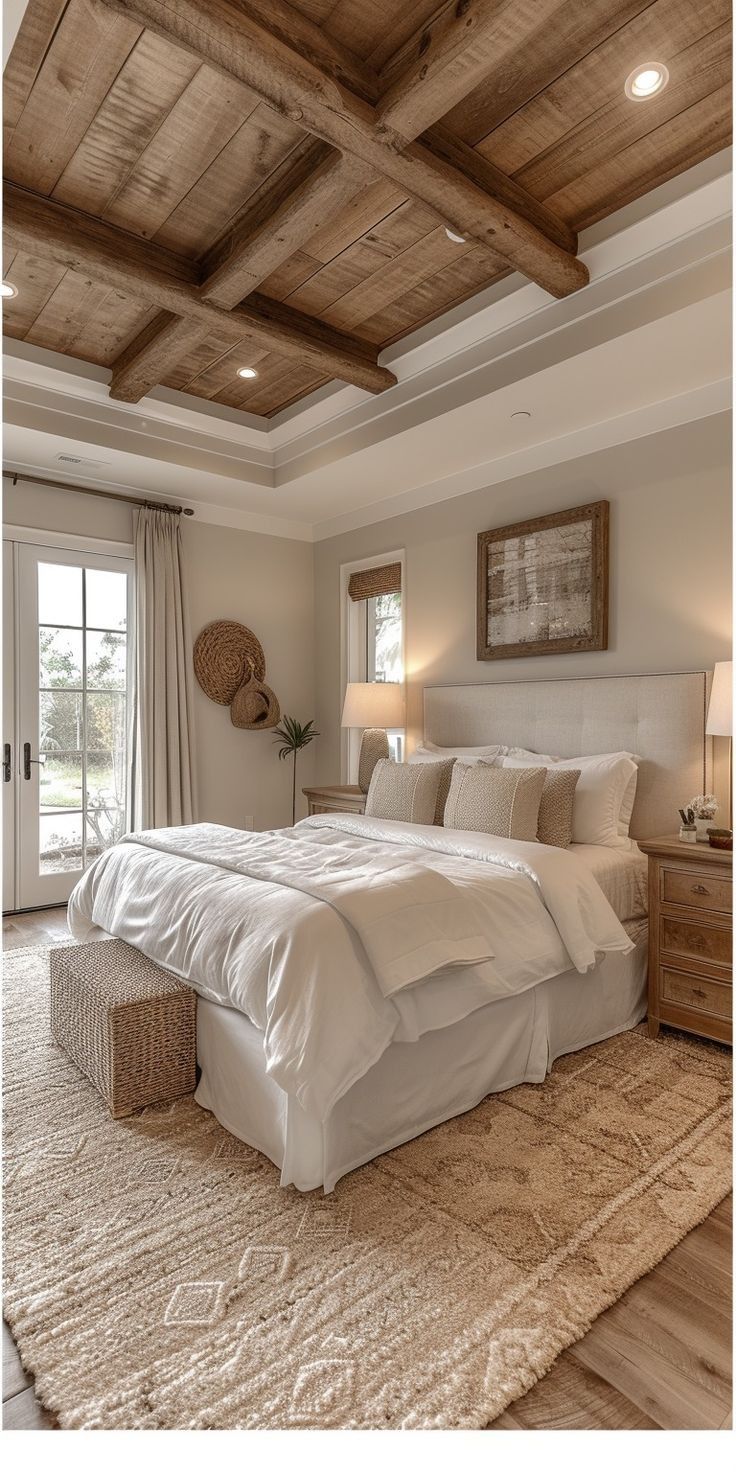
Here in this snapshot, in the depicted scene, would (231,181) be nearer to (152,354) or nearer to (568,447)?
(152,354)

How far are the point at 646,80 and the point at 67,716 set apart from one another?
3.98 m

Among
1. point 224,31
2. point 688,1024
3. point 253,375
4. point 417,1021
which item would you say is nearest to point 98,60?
point 224,31

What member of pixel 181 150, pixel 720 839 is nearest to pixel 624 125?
pixel 181 150

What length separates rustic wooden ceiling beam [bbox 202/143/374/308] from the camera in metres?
2.42

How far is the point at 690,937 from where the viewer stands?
2840 millimetres

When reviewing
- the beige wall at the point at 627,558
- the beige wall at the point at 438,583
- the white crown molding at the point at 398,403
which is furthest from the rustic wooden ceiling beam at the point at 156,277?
the beige wall at the point at 438,583

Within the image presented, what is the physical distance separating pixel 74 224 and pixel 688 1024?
3.60 m

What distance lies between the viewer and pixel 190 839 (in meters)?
3.18

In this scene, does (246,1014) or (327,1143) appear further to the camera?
(246,1014)

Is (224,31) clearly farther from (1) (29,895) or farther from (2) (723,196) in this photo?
(1) (29,895)

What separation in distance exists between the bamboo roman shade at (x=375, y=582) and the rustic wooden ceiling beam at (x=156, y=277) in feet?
4.89

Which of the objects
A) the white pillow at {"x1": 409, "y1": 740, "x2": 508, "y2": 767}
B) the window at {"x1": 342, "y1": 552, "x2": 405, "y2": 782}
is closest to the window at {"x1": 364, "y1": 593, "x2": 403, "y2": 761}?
the window at {"x1": 342, "y1": 552, "x2": 405, "y2": 782}

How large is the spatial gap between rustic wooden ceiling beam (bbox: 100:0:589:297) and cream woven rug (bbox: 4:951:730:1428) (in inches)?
109
